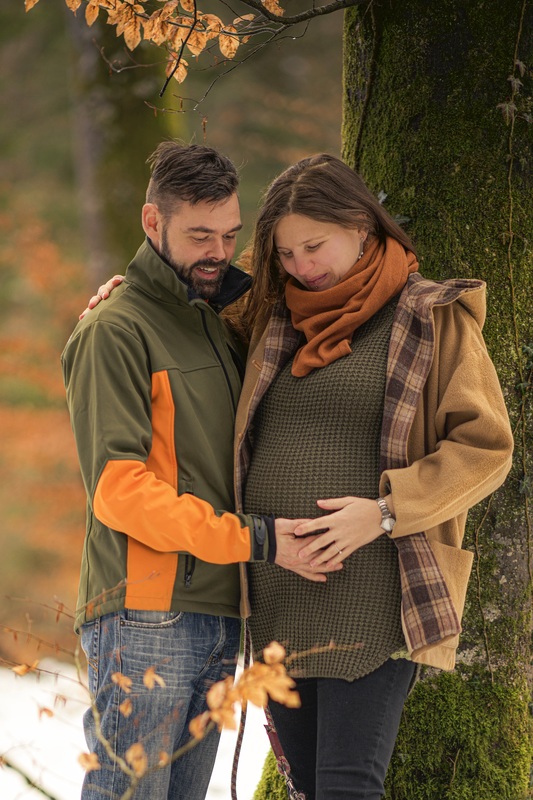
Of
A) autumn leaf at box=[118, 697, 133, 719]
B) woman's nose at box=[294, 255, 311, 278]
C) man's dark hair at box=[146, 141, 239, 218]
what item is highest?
man's dark hair at box=[146, 141, 239, 218]

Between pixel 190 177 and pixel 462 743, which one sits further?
pixel 462 743

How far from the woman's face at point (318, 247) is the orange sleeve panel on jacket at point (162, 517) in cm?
65

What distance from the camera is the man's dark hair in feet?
7.29

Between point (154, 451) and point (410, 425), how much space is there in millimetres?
619

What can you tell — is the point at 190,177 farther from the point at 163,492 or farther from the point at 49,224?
the point at 49,224

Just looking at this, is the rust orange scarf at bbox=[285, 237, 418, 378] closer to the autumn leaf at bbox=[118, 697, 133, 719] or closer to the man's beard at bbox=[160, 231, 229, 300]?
the man's beard at bbox=[160, 231, 229, 300]

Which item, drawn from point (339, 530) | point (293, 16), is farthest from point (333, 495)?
point (293, 16)

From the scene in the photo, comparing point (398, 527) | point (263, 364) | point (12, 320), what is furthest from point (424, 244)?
point (12, 320)

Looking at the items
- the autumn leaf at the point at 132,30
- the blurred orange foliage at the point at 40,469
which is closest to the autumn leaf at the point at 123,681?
the autumn leaf at the point at 132,30

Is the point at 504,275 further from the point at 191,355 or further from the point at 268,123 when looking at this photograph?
the point at 268,123

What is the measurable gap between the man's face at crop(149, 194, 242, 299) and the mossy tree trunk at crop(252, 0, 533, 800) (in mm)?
682

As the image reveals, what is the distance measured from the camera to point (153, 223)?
2.31 m

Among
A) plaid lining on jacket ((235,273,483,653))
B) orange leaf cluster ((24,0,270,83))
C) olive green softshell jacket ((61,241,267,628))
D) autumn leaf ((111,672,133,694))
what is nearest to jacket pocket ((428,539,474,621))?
plaid lining on jacket ((235,273,483,653))

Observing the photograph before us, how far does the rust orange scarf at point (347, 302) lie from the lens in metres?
2.17
